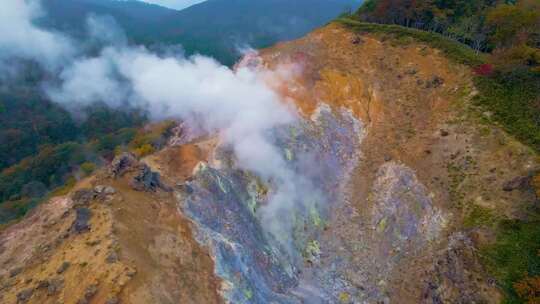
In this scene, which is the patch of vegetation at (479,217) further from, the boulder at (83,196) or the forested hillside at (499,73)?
the boulder at (83,196)

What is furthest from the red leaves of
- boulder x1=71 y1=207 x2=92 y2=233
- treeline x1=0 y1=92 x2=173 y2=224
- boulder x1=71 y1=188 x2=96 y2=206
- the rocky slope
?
boulder x1=71 y1=207 x2=92 y2=233

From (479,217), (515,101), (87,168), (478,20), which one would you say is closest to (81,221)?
(479,217)

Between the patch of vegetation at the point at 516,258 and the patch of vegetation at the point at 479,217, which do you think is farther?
the patch of vegetation at the point at 479,217

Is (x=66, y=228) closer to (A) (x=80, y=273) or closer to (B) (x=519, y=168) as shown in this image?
(A) (x=80, y=273)

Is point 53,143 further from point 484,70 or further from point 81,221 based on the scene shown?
point 484,70

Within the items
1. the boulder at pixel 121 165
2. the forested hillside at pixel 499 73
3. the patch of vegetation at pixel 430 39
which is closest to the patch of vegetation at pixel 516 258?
the forested hillside at pixel 499 73

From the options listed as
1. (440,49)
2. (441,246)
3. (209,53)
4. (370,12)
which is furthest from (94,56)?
(441,246)
